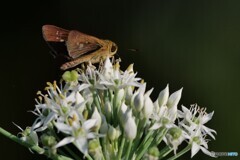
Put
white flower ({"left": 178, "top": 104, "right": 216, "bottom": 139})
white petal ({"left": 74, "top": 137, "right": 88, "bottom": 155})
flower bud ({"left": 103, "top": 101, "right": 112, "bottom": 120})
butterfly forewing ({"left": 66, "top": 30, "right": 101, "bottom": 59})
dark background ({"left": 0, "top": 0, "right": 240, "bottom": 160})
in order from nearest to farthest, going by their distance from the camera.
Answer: white petal ({"left": 74, "top": 137, "right": 88, "bottom": 155}), flower bud ({"left": 103, "top": 101, "right": 112, "bottom": 120}), white flower ({"left": 178, "top": 104, "right": 216, "bottom": 139}), butterfly forewing ({"left": 66, "top": 30, "right": 101, "bottom": 59}), dark background ({"left": 0, "top": 0, "right": 240, "bottom": 160})

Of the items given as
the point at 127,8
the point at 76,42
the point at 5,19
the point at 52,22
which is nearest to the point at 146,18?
the point at 127,8

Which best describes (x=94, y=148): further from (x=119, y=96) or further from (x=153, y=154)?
(x=119, y=96)

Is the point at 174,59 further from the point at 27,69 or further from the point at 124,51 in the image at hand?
the point at 27,69

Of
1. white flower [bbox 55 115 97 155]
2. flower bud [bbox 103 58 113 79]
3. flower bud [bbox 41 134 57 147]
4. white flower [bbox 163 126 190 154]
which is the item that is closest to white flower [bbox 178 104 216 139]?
white flower [bbox 163 126 190 154]

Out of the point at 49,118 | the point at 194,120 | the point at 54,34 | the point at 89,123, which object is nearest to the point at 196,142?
the point at 194,120

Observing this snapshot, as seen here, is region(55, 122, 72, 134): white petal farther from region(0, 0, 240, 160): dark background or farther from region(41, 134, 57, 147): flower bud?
region(0, 0, 240, 160): dark background
